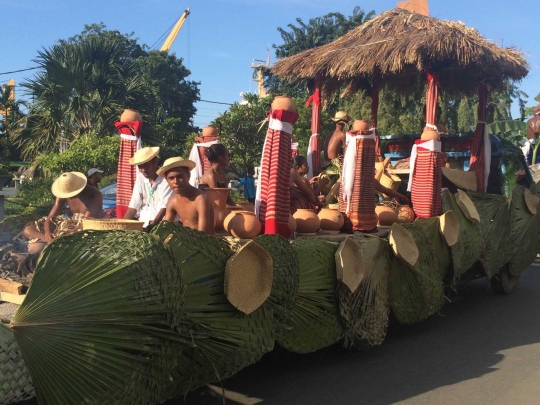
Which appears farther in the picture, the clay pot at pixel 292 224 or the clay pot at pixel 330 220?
the clay pot at pixel 330 220

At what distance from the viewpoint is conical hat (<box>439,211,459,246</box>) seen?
5965 mm

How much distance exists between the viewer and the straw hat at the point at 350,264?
454 cm

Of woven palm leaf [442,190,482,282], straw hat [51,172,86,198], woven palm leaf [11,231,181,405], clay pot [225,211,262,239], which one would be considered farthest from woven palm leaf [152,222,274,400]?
woven palm leaf [442,190,482,282]

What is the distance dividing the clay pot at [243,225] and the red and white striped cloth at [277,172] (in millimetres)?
94

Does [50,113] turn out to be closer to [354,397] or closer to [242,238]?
[242,238]

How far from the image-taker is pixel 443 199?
21.0 feet

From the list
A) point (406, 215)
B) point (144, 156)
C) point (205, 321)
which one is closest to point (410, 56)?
point (406, 215)

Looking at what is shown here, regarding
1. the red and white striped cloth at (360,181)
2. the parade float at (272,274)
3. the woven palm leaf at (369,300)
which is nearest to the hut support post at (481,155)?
the parade float at (272,274)

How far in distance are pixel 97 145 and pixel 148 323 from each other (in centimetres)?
1275

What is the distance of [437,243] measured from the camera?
5.94 m

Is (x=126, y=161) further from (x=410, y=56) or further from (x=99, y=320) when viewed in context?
(x=410, y=56)

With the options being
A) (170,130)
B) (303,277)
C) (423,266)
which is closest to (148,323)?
(303,277)

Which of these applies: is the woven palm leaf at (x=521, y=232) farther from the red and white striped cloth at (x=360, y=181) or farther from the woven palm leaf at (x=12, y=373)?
the woven palm leaf at (x=12, y=373)

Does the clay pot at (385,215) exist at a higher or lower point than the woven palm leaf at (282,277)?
higher
